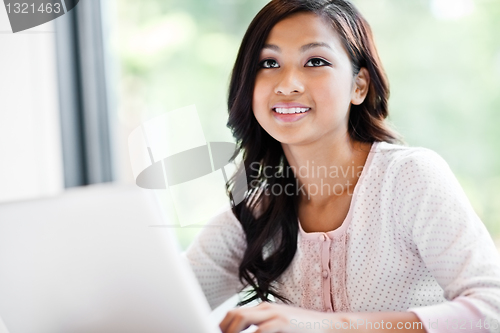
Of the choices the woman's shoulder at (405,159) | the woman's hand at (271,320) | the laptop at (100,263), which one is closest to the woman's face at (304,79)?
the woman's shoulder at (405,159)

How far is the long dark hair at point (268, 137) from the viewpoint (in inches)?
46.6

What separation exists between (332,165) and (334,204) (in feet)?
0.32

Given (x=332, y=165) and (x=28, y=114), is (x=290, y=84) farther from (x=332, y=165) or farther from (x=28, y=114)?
(x=28, y=114)

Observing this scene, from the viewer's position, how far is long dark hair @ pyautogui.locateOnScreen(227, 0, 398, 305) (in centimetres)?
118

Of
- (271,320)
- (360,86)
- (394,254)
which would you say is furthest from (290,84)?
(271,320)

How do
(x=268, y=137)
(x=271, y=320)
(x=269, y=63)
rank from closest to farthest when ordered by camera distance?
(x=271, y=320) < (x=269, y=63) < (x=268, y=137)

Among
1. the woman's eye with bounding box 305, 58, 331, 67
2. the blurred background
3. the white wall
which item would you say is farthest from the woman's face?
the white wall

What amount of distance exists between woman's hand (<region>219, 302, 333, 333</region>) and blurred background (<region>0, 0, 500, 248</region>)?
2.35 ft

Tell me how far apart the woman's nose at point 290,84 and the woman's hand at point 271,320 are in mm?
495

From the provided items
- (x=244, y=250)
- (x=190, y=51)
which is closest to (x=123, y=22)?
(x=190, y=51)

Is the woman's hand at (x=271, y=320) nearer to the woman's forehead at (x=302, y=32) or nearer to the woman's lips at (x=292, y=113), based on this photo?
the woman's lips at (x=292, y=113)

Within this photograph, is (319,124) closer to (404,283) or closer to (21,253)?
(404,283)

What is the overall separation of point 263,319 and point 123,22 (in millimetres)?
1384

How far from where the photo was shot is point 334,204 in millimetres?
1244
